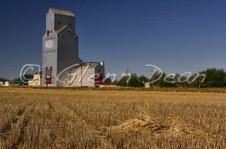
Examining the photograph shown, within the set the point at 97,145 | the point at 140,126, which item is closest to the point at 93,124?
the point at 140,126

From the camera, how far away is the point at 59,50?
208ft

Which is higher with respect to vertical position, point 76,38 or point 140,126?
point 76,38

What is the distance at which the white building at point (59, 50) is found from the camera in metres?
63.3

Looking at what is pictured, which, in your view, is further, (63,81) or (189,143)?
(63,81)

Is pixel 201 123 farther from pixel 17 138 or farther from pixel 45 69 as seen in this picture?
pixel 45 69

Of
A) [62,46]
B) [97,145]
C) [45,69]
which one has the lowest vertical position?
[97,145]

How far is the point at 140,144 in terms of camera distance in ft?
20.3

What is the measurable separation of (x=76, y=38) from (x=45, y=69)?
8.26 meters

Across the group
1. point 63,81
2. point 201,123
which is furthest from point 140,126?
point 63,81

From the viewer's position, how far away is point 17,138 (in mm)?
6629

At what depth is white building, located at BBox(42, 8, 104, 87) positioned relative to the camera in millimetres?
63281

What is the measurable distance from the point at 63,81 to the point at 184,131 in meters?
56.7

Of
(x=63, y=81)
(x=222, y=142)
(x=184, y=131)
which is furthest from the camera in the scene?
(x=63, y=81)

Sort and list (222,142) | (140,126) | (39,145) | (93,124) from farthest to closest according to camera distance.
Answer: (93,124) < (140,126) < (222,142) < (39,145)
